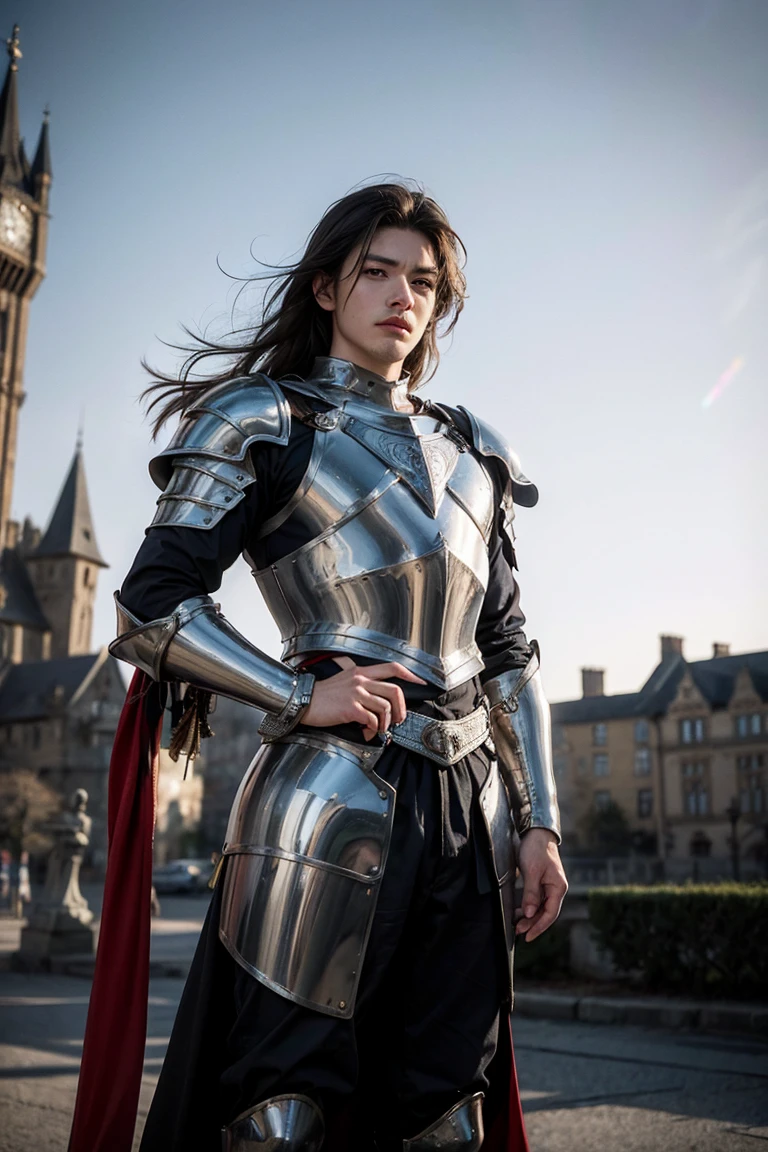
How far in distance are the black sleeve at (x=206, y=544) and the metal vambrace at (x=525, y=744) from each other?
64 cm

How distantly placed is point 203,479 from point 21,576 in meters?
80.8

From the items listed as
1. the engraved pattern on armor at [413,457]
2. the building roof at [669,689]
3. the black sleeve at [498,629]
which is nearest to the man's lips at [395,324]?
the engraved pattern on armor at [413,457]

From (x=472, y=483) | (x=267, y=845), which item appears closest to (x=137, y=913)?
(x=267, y=845)

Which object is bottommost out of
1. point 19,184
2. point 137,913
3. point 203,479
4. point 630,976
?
point 630,976

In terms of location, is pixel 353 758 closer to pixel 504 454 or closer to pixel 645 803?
pixel 504 454

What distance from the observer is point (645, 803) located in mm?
61000

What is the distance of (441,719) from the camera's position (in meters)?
2.22

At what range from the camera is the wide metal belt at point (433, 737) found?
7.12 feet

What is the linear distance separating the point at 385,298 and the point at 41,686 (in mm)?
72643

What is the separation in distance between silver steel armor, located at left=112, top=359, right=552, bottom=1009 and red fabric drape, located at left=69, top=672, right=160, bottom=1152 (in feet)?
0.73

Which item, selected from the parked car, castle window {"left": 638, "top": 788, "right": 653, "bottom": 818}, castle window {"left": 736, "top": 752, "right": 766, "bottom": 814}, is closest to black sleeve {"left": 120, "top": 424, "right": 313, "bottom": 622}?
the parked car

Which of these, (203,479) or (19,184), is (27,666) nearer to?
(19,184)

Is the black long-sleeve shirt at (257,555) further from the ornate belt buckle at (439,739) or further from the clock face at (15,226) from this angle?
the clock face at (15,226)

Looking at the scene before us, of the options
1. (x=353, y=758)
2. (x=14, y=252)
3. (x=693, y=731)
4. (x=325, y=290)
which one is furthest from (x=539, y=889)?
(x=14, y=252)
